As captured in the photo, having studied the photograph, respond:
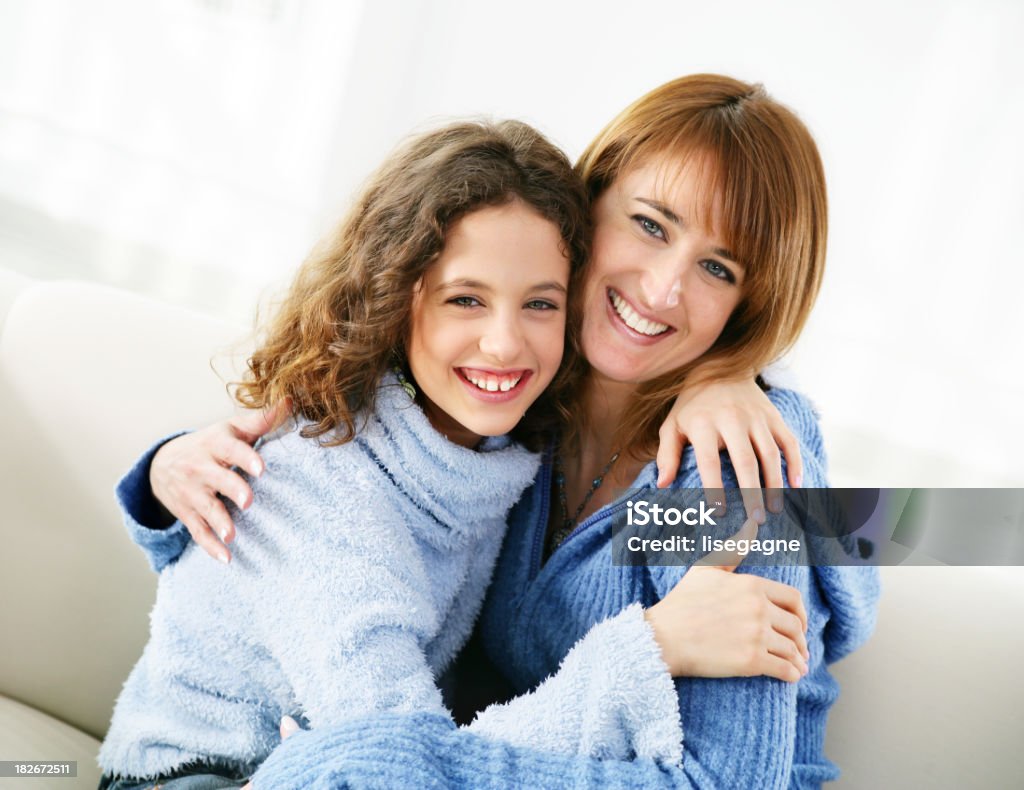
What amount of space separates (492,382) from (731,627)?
0.42m

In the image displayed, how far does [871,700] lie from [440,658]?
2.02ft

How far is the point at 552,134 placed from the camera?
8.68 feet

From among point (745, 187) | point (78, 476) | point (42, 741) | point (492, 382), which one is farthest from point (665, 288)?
point (42, 741)

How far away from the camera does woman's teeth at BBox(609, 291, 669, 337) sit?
1.31 m

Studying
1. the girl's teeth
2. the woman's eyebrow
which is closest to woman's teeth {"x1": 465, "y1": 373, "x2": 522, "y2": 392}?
the girl's teeth

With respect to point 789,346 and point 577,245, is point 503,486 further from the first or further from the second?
point 789,346

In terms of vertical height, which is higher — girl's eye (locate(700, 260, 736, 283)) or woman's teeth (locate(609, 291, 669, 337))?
girl's eye (locate(700, 260, 736, 283))

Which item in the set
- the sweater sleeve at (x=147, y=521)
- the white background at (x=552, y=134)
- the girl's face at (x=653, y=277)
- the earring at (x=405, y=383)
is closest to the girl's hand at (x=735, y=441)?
the girl's face at (x=653, y=277)

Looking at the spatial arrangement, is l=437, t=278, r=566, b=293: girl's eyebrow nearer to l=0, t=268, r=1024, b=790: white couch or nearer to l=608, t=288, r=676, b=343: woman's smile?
l=608, t=288, r=676, b=343: woman's smile

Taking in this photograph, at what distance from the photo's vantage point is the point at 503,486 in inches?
49.3

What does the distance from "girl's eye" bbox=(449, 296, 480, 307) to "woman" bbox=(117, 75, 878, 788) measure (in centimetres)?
23

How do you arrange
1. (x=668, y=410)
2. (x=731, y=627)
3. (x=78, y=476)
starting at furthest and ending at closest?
(x=78, y=476) → (x=668, y=410) → (x=731, y=627)

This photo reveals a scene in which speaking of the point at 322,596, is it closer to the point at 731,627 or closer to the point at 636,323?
the point at 731,627

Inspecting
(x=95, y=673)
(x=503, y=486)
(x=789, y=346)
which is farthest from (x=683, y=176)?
(x=95, y=673)
